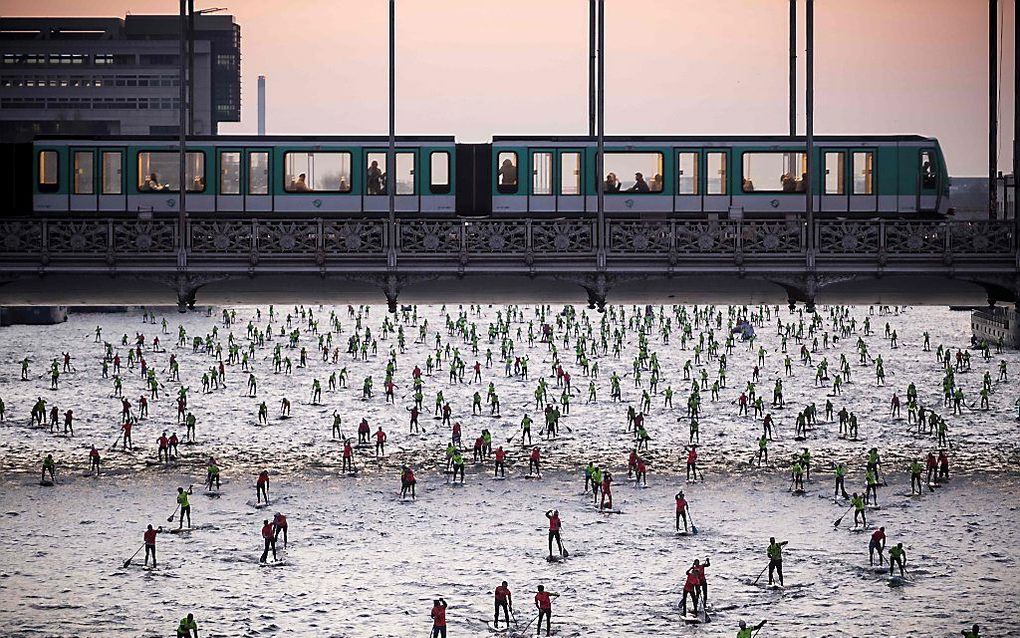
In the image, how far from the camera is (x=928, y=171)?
128 feet

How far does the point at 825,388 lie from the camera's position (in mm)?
57438

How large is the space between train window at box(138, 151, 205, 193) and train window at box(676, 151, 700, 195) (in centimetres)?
1270

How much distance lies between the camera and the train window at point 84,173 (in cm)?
3862

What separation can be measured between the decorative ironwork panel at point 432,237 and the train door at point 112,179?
1019cm

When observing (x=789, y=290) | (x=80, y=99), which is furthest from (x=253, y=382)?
(x=80, y=99)

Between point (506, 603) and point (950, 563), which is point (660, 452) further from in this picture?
point (506, 603)

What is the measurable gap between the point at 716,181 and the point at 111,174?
53.2ft

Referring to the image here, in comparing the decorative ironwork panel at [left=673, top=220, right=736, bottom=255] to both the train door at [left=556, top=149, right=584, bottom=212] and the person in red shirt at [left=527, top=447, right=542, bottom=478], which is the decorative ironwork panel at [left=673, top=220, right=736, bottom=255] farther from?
the person in red shirt at [left=527, top=447, right=542, bottom=478]

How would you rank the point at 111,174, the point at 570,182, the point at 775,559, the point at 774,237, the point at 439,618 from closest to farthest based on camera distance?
the point at 439,618
the point at 775,559
the point at 774,237
the point at 570,182
the point at 111,174

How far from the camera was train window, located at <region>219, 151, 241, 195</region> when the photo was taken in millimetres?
38562

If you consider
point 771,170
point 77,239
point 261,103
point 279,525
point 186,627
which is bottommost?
point 186,627

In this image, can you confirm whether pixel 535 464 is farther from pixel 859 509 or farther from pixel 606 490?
pixel 859 509

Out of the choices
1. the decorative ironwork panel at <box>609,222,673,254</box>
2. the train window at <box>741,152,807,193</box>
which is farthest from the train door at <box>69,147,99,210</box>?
the train window at <box>741,152,807,193</box>

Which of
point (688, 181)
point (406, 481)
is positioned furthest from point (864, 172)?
point (406, 481)
